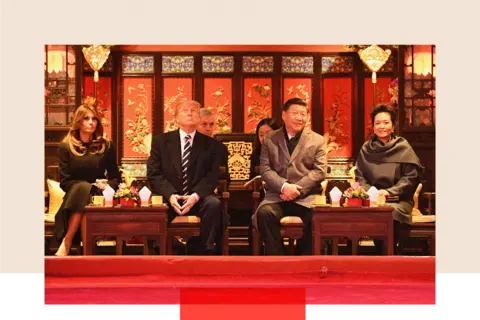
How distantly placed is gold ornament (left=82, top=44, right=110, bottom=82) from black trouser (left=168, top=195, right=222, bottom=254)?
179 centimetres

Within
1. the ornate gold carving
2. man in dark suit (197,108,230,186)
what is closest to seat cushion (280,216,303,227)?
man in dark suit (197,108,230,186)

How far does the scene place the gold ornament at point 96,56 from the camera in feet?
28.2

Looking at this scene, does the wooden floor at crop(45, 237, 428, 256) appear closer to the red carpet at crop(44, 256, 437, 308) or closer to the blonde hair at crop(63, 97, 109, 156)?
the red carpet at crop(44, 256, 437, 308)

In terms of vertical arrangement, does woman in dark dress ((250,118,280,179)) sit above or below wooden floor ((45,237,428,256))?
above

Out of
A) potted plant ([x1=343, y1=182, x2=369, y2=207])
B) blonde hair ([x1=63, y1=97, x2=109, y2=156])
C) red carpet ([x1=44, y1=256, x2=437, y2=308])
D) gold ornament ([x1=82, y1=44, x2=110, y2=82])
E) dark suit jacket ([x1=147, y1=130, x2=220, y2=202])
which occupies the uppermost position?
gold ornament ([x1=82, y1=44, x2=110, y2=82])

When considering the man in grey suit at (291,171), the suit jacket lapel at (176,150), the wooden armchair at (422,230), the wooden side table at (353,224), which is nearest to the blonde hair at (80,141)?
the suit jacket lapel at (176,150)

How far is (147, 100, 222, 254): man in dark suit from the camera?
760 cm

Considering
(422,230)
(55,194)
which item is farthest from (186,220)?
(422,230)

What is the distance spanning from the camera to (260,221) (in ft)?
25.0

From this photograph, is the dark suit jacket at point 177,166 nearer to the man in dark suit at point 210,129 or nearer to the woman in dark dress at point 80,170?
the man in dark suit at point 210,129

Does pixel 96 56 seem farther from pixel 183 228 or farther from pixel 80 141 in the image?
pixel 183 228

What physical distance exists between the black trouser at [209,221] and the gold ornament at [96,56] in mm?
1788

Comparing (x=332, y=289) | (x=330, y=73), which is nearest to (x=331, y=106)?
(x=330, y=73)

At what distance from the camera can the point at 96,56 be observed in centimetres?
868
